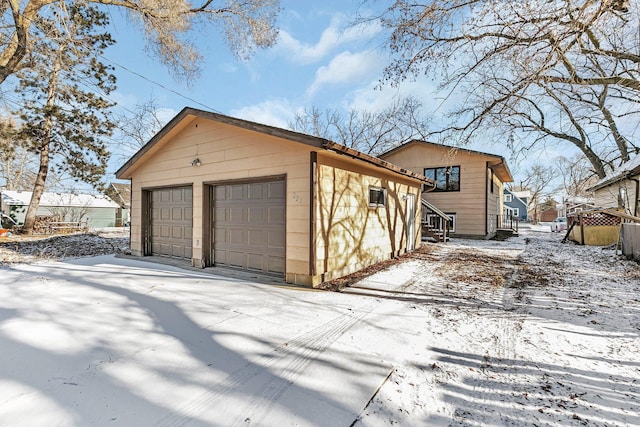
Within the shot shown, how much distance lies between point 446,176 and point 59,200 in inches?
1170

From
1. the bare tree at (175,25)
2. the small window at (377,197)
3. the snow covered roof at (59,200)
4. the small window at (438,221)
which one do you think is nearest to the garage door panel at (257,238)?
the small window at (377,197)

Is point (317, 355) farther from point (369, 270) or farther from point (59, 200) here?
point (59, 200)

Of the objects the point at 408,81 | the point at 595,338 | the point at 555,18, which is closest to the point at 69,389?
the point at 595,338

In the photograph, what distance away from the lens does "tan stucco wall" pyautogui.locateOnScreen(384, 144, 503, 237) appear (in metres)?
13.3

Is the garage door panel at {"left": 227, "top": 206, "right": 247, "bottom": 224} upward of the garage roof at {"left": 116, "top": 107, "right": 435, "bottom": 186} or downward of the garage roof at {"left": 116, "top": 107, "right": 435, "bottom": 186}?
downward

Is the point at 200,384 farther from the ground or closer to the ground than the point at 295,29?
closer to the ground

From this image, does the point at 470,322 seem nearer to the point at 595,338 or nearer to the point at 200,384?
the point at 595,338

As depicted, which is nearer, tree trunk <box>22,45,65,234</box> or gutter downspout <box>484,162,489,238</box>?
tree trunk <box>22,45,65,234</box>

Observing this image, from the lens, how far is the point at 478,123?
22.9ft

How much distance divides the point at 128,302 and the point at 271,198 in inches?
117

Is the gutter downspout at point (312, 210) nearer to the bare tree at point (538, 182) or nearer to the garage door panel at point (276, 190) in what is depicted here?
the garage door panel at point (276, 190)

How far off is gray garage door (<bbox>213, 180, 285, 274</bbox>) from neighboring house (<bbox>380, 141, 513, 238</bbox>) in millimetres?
9877

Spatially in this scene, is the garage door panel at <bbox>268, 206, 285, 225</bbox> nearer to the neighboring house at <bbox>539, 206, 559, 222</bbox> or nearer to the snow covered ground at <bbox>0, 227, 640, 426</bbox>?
the snow covered ground at <bbox>0, 227, 640, 426</bbox>

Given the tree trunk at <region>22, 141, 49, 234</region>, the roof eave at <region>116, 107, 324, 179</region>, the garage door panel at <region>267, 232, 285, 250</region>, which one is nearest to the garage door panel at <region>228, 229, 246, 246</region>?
the garage door panel at <region>267, 232, 285, 250</region>
